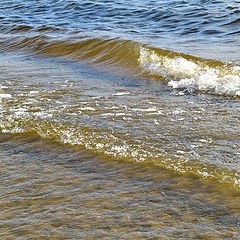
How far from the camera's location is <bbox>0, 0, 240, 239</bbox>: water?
2.15 metres

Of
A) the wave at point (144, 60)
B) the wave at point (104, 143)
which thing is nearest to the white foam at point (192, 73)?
the wave at point (144, 60)

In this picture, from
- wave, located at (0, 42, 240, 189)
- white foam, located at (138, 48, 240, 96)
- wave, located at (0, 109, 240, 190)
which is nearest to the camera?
wave, located at (0, 109, 240, 190)

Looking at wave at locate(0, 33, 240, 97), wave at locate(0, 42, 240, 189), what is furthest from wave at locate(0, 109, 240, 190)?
wave at locate(0, 33, 240, 97)

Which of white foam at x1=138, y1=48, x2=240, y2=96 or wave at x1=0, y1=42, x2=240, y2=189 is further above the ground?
wave at x1=0, y1=42, x2=240, y2=189

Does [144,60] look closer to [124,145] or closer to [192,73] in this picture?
[192,73]

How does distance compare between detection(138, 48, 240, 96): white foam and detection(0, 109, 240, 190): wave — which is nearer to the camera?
detection(0, 109, 240, 190): wave

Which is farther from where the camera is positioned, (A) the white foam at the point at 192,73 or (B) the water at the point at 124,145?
(A) the white foam at the point at 192,73

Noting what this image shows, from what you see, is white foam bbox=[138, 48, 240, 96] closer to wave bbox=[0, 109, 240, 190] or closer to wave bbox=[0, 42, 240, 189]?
wave bbox=[0, 42, 240, 189]

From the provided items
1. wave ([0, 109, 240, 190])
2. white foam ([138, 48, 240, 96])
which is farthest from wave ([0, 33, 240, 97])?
wave ([0, 109, 240, 190])

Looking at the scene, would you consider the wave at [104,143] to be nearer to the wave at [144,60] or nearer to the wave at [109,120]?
the wave at [109,120]

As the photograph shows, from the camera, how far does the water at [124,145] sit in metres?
2.15

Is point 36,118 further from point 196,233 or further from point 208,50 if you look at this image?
point 208,50

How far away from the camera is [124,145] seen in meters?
3.12

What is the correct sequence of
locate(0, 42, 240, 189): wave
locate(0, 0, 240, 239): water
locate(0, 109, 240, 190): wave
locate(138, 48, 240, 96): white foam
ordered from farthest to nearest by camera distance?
locate(138, 48, 240, 96): white foam < locate(0, 42, 240, 189): wave < locate(0, 109, 240, 190): wave < locate(0, 0, 240, 239): water
